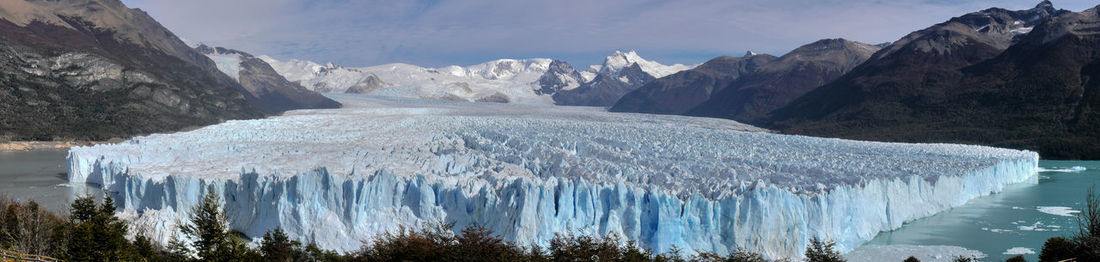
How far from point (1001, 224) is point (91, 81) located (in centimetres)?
6838

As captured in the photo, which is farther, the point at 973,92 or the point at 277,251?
the point at 973,92

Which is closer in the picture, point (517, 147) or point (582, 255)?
point (582, 255)

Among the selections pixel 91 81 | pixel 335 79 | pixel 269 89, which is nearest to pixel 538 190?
pixel 91 81

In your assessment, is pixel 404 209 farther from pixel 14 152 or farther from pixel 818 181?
pixel 14 152

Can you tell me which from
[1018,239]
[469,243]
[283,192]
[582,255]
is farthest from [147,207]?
[1018,239]

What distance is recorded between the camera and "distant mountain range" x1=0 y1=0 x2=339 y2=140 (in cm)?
5094

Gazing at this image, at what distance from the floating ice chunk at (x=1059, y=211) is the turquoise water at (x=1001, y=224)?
0.04 metres

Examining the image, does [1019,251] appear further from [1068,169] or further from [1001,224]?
[1068,169]

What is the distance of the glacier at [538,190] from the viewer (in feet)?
53.7

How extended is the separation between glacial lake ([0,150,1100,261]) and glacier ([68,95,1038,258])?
2.34 feet

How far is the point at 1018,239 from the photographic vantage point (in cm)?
1919

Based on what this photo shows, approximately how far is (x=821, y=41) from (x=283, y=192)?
125 m

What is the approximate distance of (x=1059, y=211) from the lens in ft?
78.4

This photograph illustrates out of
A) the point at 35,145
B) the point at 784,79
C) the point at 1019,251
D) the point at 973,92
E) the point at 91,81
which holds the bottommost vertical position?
the point at 1019,251
